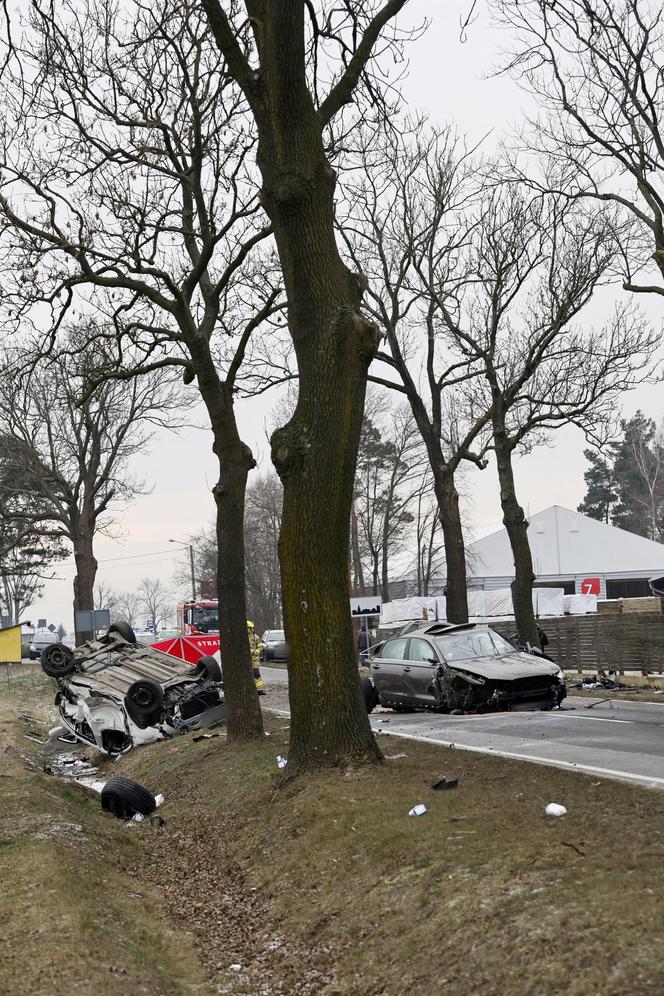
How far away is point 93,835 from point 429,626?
33.7 feet

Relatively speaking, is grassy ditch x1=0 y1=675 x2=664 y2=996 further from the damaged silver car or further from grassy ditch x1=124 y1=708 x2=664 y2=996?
the damaged silver car

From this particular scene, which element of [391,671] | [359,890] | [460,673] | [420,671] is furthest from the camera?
[391,671]

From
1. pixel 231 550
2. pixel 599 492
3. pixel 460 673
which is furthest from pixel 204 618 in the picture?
pixel 599 492

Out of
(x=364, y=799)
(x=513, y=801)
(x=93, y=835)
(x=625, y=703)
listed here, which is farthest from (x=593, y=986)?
(x=625, y=703)

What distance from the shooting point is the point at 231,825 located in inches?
396

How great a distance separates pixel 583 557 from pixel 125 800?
46948mm

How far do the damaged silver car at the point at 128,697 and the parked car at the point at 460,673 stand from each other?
3044 mm

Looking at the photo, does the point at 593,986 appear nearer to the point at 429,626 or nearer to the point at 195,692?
the point at 195,692

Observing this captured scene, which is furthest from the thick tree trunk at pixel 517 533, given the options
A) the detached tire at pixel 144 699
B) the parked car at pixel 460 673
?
the detached tire at pixel 144 699

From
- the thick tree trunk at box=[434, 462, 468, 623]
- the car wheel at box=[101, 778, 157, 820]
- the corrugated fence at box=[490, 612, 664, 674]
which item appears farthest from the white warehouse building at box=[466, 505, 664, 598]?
the car wheel at box=[101, 778, 157, 820]

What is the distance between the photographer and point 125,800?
12.0 m

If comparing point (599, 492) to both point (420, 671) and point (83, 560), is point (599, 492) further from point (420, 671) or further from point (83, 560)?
point (420, 671)

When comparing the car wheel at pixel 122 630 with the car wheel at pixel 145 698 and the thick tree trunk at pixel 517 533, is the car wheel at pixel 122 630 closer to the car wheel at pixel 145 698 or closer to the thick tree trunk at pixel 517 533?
the car wheel at pixel 145 698

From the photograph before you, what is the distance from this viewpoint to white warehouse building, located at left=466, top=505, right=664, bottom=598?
5559cm
